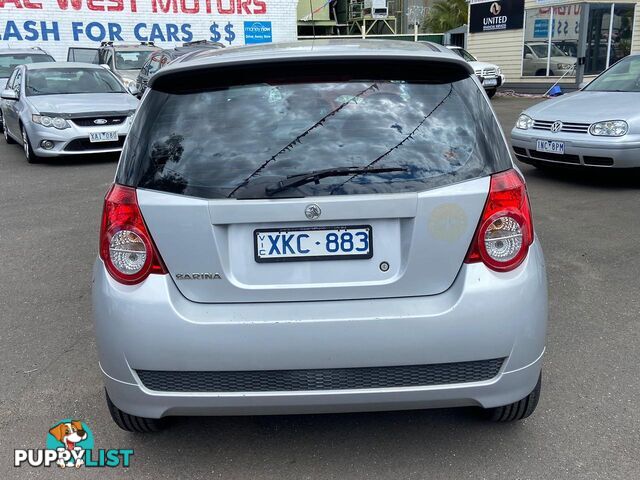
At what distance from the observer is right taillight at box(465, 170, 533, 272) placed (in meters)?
2.29

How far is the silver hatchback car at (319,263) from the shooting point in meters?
2.22

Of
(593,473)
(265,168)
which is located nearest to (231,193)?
(265,168)

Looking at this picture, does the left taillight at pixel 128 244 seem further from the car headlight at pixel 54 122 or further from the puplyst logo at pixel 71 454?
the car headlight at pixel 54 122

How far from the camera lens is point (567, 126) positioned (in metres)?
7.20

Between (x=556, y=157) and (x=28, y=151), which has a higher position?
(x=556, y=157)

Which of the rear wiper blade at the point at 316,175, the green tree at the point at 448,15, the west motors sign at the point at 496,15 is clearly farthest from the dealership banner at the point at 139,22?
the rear wiper blade at the point at 316,175

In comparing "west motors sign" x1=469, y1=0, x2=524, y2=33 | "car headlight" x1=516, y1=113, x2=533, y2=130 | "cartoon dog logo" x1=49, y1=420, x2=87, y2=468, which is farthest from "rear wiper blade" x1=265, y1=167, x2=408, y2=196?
"west motors sign" x1=469, y1=0, x2=524, y2=33

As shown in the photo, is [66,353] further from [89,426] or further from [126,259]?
[126,259]

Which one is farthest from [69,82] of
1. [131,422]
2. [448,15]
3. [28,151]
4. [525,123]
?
[448,15]

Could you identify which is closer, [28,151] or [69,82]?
[28,151]

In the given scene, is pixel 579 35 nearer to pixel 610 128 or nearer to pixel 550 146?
pixel 550 146

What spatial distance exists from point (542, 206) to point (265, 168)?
16.5 feet

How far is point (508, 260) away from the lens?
2.30 m

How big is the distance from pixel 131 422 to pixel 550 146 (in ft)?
20.1
